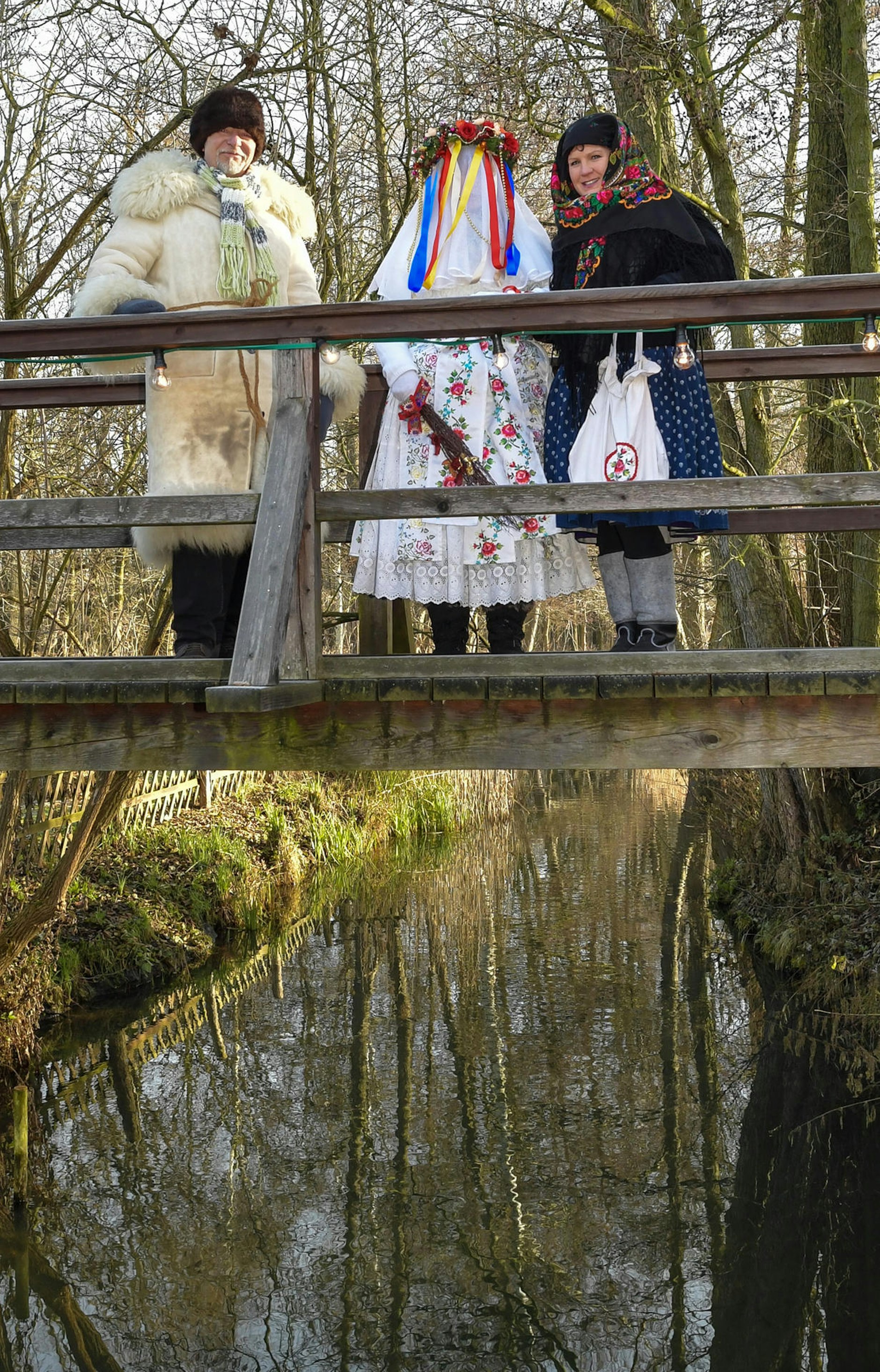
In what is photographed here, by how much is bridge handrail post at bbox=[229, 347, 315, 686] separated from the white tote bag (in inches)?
34.2

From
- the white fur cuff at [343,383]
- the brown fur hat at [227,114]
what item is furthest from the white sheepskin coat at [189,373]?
→ the brown fur hat at [227,114]

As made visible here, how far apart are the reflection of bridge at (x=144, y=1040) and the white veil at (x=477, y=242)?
4557 mm

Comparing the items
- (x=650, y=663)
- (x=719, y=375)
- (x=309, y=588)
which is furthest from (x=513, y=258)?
(x=650, y=663)

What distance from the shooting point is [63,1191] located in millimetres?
5895

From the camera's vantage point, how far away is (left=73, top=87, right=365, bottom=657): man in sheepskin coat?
371cm

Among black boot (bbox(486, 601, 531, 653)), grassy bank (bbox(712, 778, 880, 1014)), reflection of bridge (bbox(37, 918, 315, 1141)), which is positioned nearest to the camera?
black boot (bbox(486, 601, 531, 653))

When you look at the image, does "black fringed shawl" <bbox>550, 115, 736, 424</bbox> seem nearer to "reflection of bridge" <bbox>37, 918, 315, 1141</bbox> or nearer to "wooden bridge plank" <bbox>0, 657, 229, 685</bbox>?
"wooden bridge plank" <bbox>0, 657, 229, 685</bbox>

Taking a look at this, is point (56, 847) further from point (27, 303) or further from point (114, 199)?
point (114, 199)

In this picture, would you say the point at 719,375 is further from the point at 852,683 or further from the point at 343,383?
the point at 852,683

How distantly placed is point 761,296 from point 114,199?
1.95 meters

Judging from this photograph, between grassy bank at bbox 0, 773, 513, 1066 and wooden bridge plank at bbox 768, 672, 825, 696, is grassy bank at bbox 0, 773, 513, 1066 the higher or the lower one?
the lower one

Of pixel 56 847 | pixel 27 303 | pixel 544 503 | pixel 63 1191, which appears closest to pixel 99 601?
pixel 56 847

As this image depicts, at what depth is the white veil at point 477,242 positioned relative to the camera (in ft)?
13.2

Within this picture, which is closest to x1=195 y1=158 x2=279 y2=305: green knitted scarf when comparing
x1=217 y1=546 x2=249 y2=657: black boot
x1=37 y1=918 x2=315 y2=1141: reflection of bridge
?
x1=217 y1=546 x2=249 y2=657: black boot
